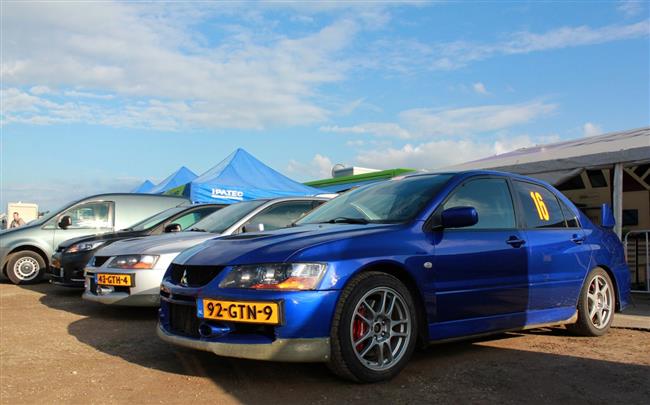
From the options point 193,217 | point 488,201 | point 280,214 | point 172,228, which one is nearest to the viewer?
point 488,201

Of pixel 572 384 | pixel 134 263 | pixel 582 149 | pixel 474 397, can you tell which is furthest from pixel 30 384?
pixel 582 149

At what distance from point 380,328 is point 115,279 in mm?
3557

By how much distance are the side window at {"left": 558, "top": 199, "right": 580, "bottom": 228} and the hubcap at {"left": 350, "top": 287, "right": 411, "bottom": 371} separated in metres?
2.32

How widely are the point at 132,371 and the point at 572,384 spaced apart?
2.98 m

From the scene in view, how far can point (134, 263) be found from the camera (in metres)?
6.32

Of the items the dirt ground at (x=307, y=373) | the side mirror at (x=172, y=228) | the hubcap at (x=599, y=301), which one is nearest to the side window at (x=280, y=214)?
the side mirror at (x=172, y=228)

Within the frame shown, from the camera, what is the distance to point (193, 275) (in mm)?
4062

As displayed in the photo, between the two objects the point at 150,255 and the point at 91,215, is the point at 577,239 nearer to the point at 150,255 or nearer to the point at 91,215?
the point at 150,255

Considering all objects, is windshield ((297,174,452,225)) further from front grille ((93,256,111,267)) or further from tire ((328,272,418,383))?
front grille ((93,256,111,267))

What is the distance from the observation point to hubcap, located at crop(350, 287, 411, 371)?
12.5 ft

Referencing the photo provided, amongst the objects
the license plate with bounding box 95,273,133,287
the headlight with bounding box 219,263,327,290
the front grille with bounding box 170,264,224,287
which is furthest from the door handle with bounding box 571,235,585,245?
the license plate with bounding box 95,273,133,287

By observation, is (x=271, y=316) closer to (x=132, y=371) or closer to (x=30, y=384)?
(x=132, y=371)

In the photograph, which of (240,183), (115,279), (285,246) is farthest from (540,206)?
(240,183)

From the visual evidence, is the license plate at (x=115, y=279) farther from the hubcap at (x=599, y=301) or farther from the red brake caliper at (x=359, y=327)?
the hubcap at (x=599, y=301)
